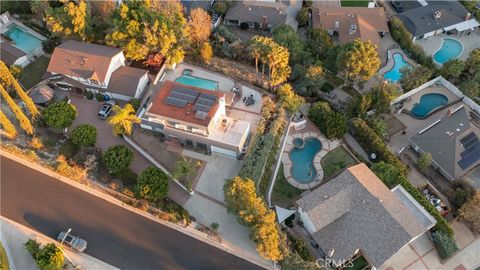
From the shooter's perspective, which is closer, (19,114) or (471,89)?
(19,114)

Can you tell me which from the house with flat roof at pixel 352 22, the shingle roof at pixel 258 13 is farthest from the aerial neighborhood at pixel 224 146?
the shingle roof at pixel 258 13

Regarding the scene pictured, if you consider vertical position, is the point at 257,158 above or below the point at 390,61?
below

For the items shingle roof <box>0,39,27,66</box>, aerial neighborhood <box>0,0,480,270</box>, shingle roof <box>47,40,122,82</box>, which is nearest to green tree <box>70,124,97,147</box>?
aerial neighborhood <box>0,0,480,270</box>

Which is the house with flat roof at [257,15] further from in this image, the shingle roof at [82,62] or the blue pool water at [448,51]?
the blue pool water at [448,51]

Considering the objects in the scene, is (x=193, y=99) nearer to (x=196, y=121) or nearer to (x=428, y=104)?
(x=196, y=121)

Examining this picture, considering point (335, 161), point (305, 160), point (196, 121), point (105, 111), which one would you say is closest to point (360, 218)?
point (335, 161)

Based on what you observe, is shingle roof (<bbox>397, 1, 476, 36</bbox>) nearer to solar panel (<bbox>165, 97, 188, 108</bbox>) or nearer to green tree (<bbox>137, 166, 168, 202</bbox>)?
solar panel (<bbox>165, 97, 188, 108</bbox>)
